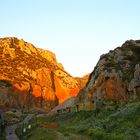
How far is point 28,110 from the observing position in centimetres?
18162

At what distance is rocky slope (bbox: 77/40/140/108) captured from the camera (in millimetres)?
82150

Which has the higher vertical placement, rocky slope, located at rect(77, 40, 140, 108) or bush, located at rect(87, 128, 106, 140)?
rocky slope, located at rect(77, 40, 140, 108)

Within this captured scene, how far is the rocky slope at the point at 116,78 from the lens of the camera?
3234 inches

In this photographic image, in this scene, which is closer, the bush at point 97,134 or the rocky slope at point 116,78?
the bush at point 97,134

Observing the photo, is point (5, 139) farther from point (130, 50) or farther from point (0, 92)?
point (0, 92)

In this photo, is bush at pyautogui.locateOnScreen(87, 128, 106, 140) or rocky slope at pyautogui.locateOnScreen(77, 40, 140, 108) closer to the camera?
bush at pyautogui.locateOnScreen(87, 128, 106, 140)

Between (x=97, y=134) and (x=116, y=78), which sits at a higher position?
(x=116, y=78)

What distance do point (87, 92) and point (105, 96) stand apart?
8560 mm

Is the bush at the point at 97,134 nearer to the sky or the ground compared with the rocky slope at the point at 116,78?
nearer to the ground

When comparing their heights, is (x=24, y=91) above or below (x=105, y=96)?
above

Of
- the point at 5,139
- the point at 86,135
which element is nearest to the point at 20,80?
the point at 5,139

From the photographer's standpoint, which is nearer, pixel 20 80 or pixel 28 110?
pixel 28 110

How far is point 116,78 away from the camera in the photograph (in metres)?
87.4

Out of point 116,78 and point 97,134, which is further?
point 116,78
